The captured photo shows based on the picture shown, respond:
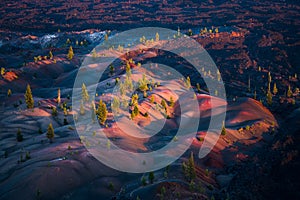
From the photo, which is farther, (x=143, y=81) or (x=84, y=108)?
(x=143, y=81)

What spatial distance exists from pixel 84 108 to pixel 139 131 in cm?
1251

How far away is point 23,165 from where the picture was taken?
34531 millimetres

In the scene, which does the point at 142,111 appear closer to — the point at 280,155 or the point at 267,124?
the point at 267,124

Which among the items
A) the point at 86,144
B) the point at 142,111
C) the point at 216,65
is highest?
the point at 86,144

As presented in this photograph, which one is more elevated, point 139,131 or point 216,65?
point 139,131

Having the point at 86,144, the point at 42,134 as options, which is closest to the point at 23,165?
the point at 86,144

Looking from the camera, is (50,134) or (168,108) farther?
(168,108)

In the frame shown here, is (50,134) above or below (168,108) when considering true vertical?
above

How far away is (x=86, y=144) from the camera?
132 feet

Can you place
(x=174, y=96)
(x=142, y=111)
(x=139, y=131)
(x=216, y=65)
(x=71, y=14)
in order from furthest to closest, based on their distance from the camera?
(x=71, y=14) < (x=216, y=65) < (x=174, y=96) < (x=142, y=111) < (x=139, y=131)

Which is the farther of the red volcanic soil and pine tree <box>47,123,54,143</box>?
pine tree <box>47,123,54,143</box>

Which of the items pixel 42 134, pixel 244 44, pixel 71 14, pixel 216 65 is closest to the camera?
pixel 42 134

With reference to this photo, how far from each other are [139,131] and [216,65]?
5841 cm

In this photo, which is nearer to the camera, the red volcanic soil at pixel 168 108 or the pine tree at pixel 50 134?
the red volcanic soil at pixel 168 108
